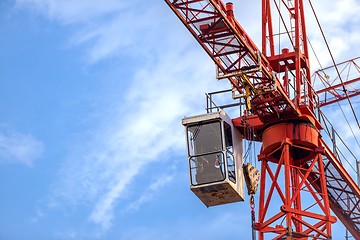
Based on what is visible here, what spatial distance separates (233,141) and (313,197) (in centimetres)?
535

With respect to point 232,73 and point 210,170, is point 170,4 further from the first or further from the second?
point 210,170

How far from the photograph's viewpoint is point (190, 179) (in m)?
63.3

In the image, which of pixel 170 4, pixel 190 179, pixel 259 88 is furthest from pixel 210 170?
pixel 170 4

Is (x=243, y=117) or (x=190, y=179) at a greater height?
(x=243, y=117)

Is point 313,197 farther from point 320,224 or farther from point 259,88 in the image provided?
point 259,88

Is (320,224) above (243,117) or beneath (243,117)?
beneath

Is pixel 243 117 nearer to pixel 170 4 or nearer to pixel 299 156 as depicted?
pixel 299 156

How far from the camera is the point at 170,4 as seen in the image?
60406mm

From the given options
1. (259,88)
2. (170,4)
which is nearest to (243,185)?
(259,88)

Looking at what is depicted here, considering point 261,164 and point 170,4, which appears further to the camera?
point 261,164

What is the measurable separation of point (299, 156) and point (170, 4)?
12350mm

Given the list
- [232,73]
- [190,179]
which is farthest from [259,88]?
[190,179]

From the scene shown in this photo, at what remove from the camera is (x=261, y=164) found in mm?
65625

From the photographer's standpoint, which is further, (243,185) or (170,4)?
(243,185)
